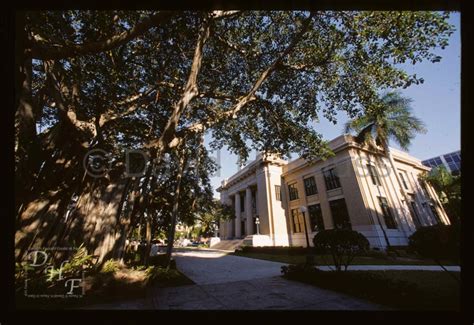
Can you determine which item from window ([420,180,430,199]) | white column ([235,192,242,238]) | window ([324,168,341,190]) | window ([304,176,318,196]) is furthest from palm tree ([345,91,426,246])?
white column ([235,192,242,238])

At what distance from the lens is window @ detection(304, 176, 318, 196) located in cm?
2530

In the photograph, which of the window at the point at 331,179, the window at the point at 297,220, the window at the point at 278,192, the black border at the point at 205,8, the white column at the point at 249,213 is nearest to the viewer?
the black border at the point at 205,8

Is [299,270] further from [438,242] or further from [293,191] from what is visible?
[293,191]

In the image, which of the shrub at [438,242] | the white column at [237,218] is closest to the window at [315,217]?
the white column at [237,218]

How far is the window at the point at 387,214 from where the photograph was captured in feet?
65.9

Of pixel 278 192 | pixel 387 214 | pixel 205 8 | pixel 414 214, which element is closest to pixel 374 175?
pixel 387 214

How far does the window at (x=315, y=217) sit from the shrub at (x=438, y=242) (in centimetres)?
2009

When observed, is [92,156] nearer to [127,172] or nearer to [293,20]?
[127,172]

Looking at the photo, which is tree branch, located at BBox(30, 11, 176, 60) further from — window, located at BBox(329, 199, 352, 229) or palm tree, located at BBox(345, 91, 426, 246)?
window, located at BBox(329, 199, 352, 229)

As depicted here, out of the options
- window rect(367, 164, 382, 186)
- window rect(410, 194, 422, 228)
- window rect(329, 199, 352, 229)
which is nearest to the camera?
window rect(329, 199, 352, 229)

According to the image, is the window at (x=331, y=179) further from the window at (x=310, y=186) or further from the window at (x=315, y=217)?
the window at (x=315, y=217)

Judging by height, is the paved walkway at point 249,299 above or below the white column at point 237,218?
below

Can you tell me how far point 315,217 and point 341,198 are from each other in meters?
4.26

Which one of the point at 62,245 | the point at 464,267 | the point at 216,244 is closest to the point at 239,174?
the point at 216,244
